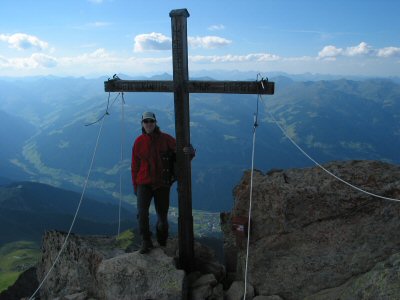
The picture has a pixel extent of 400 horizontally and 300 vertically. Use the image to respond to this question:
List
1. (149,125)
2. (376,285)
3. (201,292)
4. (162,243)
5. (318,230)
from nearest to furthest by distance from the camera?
(376,285)
(318,230)
(201,292)
(149,125)
(162,243)

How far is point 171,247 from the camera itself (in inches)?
495

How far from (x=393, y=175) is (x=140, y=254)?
7.49 metres

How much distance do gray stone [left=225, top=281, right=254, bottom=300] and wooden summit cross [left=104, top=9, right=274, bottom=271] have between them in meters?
1.53

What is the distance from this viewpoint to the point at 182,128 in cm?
1055

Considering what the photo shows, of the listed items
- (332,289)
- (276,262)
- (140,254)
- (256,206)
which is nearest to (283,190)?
(256,206)

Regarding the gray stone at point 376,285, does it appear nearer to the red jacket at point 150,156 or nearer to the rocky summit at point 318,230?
the rocky summit at point 318,230

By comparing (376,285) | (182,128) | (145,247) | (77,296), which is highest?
(182,128)

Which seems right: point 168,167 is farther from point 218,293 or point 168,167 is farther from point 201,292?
point 218,293

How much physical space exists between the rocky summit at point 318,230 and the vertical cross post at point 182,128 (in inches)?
56.4

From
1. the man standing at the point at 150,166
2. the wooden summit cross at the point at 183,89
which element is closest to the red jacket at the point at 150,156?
the man standing at the point at 150,166

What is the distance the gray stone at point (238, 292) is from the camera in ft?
33.3

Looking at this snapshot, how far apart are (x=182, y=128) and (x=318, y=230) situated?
4558 millimetres

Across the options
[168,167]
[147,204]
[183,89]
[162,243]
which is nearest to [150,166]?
[168,167]

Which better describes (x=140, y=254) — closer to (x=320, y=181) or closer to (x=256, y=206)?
(x=256, y=206)
